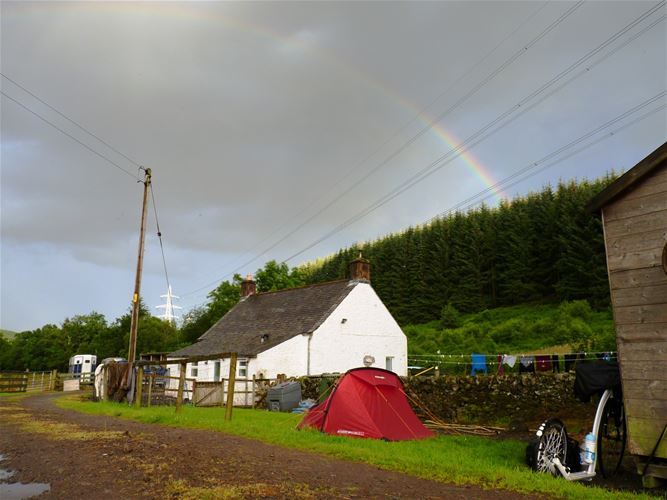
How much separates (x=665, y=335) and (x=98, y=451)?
1004 cm

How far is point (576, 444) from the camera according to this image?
8.96m

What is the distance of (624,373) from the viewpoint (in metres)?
8.31

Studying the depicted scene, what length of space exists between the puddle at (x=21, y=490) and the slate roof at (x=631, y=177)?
32.1 feet

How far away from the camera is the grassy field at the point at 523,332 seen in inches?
1323

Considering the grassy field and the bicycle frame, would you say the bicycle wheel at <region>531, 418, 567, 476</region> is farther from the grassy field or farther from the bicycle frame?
the grassy field

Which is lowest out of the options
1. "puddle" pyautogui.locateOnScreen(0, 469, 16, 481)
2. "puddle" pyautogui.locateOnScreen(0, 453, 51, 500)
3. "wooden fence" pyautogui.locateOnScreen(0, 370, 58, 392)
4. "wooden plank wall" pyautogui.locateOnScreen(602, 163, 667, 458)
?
"wooden fence" pyautogui.locateOnScreen(0, 370, 58, 392)

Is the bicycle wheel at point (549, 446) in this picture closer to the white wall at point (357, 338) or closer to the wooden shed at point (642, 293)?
the wooden shed at point (642, 293)

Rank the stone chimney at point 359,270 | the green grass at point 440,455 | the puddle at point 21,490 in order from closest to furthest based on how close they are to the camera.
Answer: the puddle at point 21,490
the green grass at point 440,455
the stone chimney at point 359,270

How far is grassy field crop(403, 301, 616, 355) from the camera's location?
33606 mm

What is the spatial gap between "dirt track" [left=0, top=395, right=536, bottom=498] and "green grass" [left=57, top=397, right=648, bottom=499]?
476 millimetres

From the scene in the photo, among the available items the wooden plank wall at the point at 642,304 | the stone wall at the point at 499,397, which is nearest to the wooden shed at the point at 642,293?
the wooden plank wall at the point at 642,304

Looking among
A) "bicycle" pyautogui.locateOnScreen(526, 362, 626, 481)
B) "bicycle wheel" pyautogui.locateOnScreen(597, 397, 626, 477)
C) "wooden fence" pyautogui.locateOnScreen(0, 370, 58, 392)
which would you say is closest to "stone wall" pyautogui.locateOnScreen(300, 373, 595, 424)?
"bicycle wheel" pyautogui.locateOnScreen(597, 397, 626, 477)

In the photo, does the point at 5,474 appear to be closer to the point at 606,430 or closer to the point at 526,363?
the point at 606,430

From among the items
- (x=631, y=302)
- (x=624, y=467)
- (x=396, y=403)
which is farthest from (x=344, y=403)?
(x=631, y=302)
